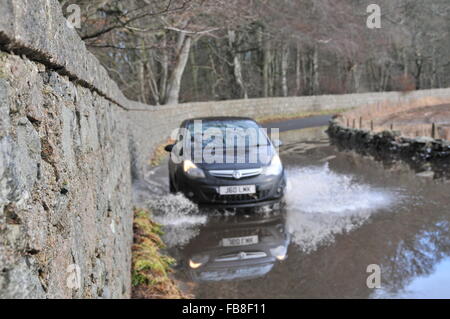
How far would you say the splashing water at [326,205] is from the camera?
6605 mm

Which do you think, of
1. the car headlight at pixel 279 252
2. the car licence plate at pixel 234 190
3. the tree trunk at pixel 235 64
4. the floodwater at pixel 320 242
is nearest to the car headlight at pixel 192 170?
the car licence plate at pixel 234 190

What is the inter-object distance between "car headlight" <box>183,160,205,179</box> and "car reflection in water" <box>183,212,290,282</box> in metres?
0.77

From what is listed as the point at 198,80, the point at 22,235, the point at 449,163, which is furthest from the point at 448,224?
the point at 198,80

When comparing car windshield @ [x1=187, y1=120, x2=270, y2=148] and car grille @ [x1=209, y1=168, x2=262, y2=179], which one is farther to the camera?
car windshield @ [x1=187, y1=120, x2=270, y2=148]

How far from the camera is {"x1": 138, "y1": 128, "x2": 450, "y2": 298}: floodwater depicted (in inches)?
189

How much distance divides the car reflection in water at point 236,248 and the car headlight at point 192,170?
0.77m

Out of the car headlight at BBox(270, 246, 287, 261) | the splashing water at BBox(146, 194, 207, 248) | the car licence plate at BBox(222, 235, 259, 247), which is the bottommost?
the car headlight at BBox(270, 246, 287, 261)

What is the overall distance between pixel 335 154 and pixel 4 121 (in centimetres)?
1474

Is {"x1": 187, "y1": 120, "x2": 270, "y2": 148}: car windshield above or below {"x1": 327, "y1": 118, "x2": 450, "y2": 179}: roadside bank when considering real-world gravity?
above

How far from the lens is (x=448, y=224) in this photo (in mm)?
6738

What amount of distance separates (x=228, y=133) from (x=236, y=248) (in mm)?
3154

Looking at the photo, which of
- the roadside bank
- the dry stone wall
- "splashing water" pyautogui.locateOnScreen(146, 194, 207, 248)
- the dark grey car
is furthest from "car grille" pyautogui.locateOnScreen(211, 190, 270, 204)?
the roadside bank

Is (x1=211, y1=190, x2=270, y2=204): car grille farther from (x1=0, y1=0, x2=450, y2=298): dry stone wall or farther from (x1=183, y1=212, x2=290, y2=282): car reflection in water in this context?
(x1=0, y1=0, x2=450, y2=298): dry stone wall
